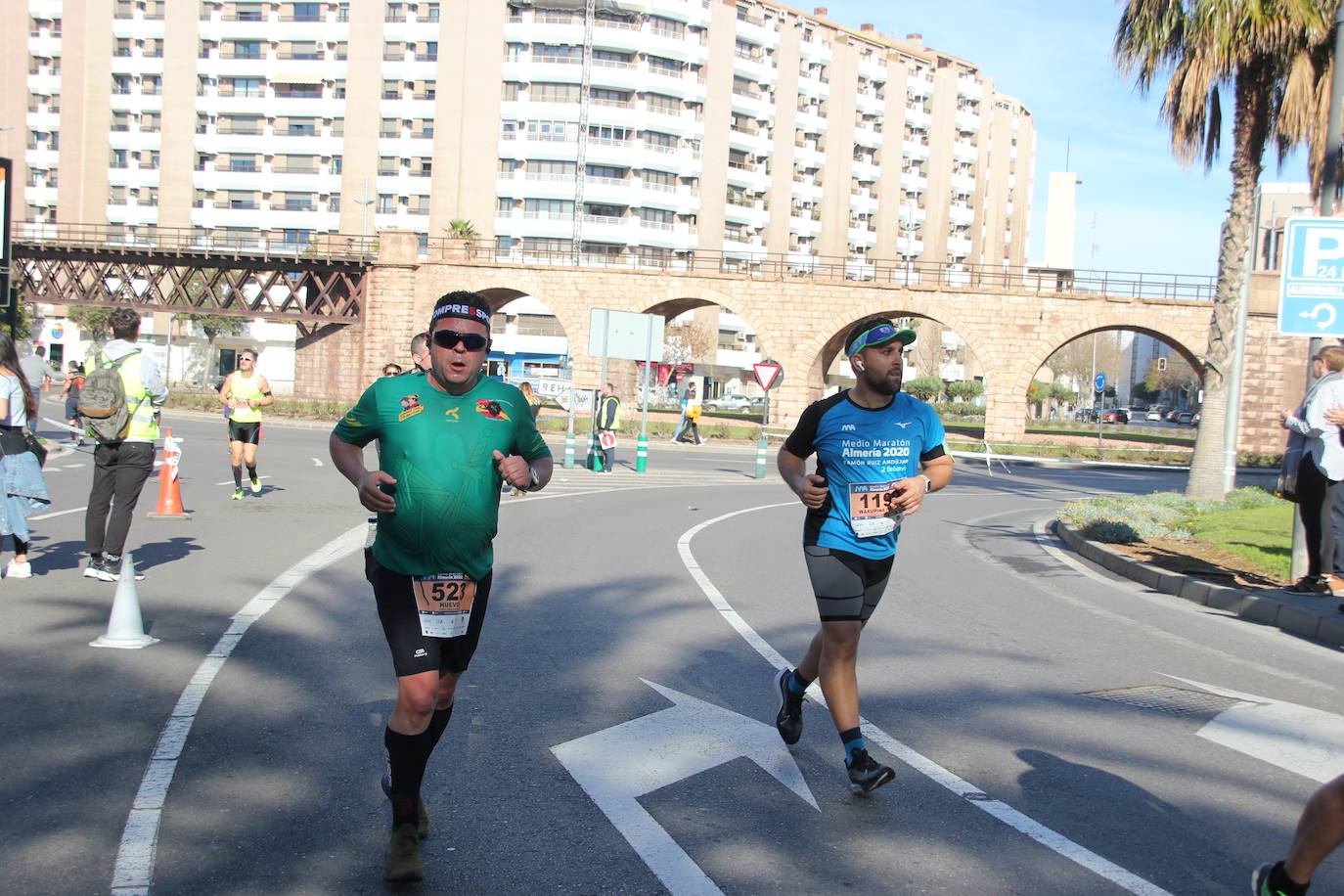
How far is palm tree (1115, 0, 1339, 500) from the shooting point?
1848 centimetres

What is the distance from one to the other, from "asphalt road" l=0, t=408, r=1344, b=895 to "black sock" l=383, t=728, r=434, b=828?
23 cm

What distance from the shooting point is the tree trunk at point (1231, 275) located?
773 inches

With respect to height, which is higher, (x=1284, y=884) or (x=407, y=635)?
(x=407, y=635)

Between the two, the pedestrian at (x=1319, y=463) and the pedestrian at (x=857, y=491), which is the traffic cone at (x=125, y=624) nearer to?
the pedestrian at (x=857, y=491)

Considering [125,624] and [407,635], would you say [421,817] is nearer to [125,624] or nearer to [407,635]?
[407,635]

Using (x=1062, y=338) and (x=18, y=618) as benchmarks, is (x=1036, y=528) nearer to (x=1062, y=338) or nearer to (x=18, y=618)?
(x=18, y=618)

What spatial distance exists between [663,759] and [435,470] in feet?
6.16

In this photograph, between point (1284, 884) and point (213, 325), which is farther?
point (213, 325)

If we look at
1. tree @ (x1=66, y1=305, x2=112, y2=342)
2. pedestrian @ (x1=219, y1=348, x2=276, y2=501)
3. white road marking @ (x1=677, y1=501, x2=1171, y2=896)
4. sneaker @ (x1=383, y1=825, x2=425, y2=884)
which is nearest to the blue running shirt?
white road marking @ (x1=677, y1=501, x2=1171, y2=896)

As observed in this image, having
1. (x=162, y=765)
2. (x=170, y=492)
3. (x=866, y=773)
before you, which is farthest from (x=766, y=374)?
(x=162, y=765)

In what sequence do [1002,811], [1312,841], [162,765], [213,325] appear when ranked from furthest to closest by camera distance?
[213,325]
[162,765]
[1002,811]
[1312,841]

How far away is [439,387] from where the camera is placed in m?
4.11

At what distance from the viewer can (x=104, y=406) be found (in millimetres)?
8789

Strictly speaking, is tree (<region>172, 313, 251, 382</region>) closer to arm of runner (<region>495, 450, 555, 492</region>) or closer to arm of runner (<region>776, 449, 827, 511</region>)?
arm of runner (<region>776, 449, 827, 511</region>)
